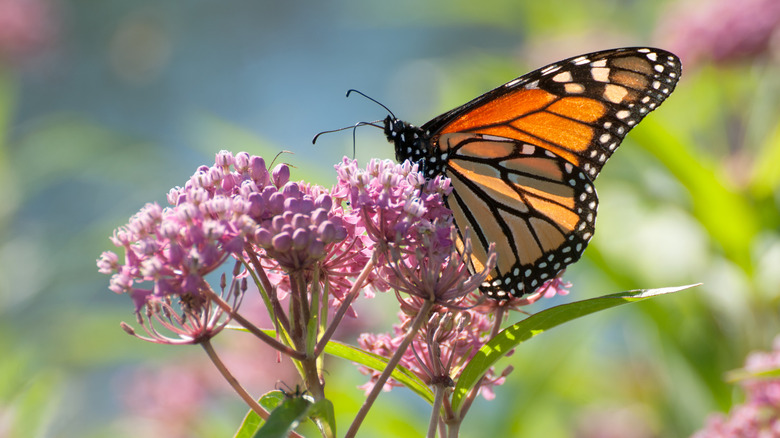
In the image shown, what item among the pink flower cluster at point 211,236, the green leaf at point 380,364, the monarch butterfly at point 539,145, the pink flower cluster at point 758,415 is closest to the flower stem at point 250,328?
the pink flower cluster at point 211,236

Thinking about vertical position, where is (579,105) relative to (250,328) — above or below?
above

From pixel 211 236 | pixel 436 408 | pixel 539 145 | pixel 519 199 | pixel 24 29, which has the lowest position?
pixel 436 408

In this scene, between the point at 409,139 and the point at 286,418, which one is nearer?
the point at 286,418

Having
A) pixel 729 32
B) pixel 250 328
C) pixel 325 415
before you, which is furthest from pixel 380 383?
pixel 729 32

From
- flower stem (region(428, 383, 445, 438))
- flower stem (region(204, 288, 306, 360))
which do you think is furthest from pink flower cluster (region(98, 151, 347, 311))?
flower stem (region(428, 383, 445, 438))

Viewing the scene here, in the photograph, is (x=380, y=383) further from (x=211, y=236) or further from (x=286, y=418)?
(x=211, y=236)

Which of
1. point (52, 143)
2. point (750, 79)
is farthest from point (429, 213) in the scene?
point (750, 79)

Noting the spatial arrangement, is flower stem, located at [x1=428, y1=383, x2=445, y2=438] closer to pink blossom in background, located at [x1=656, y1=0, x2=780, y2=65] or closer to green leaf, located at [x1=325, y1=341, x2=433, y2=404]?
green leaf, located at [x1=325, y1=341, x2=433, y2=404]
